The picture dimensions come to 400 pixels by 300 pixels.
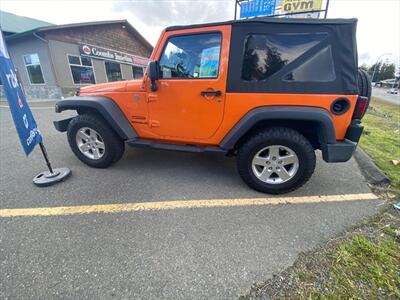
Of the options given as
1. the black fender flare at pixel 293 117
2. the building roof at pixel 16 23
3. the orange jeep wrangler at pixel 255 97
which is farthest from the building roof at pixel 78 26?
the black fender flare at pixel 293 117

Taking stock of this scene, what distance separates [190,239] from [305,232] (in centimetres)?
120

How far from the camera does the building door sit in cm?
250

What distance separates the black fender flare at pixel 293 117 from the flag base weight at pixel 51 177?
265 cm

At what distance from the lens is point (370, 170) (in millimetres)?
3232

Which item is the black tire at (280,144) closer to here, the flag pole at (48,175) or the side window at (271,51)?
the side window at (271,51)

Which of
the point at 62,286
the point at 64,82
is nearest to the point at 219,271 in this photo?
the point at 62,286

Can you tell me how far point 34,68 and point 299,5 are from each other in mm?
15255

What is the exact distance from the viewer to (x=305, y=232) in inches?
80.9

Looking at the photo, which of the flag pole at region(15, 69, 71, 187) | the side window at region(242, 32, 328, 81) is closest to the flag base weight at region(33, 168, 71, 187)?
the flag pole at region(15, 69, 71, 187)

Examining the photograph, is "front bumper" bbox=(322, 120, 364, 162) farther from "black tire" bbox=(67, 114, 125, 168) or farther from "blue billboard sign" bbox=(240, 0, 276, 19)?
"blue billboard sign" bbox=(240, 0, 276, 19)

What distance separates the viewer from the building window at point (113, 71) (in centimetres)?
1506

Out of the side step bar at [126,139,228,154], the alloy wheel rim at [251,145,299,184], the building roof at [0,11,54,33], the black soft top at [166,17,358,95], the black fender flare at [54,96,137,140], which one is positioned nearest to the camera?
the black soft top at [166,17,358,95]

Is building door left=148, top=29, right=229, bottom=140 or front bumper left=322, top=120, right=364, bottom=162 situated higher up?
building door left=148, top=29, right=229, bottom=140

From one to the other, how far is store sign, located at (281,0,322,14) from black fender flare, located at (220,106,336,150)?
6.58 metres
